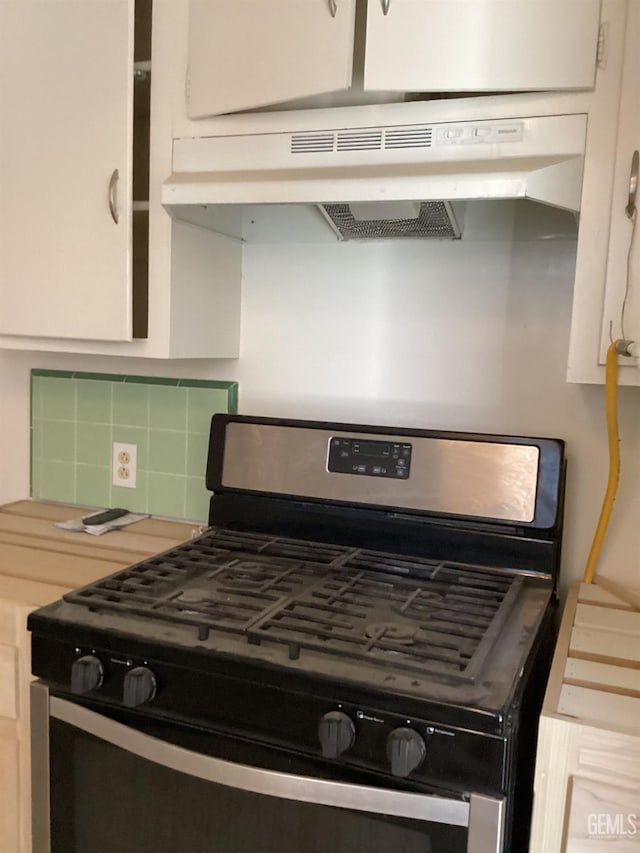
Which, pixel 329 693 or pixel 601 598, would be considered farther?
pixel 601 598

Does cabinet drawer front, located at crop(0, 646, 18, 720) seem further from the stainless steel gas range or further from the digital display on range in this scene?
the digital display on range

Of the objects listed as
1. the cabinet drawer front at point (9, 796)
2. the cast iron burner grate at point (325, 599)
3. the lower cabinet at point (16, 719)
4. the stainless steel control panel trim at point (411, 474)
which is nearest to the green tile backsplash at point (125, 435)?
the stainless steel control panel trim at point (411, 474)

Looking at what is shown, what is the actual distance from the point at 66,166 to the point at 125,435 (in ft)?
2.15

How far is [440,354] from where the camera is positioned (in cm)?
150

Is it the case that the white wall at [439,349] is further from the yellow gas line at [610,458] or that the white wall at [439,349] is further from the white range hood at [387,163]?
the white range hood at [387,163]

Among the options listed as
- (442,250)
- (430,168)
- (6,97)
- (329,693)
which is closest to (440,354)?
(442,250)

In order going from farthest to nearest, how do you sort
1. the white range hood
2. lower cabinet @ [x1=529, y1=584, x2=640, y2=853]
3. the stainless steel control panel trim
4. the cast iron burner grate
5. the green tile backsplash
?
the green tile backsplash < the stainless steel control panel trim < the white range hood < the cast iron burner grate < lower cabinet @ [x1=529, y1=584, x2=640, y2=853]

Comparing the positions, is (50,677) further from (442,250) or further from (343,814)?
(442,250)

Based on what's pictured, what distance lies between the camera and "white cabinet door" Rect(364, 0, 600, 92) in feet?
3.56

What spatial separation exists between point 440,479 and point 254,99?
767mm

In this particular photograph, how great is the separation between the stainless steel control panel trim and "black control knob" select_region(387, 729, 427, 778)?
554 mm

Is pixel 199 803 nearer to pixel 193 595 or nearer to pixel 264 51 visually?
pixel 193 595

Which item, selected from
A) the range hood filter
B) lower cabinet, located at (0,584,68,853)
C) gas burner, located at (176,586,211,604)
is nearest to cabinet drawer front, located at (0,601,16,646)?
lower cabinet, located at (0,584,68,853)

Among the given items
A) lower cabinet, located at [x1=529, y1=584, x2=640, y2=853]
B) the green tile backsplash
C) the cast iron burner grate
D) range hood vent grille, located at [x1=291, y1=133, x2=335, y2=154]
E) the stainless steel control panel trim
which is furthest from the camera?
the green tile backsplash
